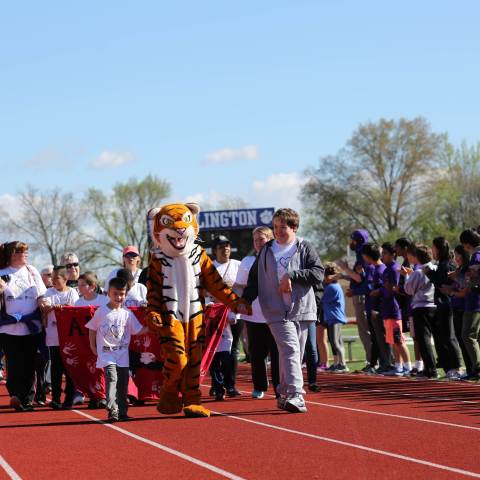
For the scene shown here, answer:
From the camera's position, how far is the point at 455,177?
222 feet

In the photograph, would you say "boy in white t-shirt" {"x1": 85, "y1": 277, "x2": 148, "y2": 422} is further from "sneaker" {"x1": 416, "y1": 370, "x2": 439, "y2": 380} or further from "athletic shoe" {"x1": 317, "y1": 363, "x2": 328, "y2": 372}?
"athletic shoe" {"x1": 317, "y1": 363, "x2": 328, "y2": 372}

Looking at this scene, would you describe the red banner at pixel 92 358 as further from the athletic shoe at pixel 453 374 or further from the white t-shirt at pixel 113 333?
the athletic shoe at pixel 453 374

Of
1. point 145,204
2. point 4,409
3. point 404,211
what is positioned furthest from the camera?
point 145,204

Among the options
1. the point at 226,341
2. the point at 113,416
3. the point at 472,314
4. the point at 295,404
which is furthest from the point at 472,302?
the point at 113,416

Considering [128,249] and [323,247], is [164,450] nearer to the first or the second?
[128,249]

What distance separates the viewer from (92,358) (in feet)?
43.2

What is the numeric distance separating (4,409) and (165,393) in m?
3.19

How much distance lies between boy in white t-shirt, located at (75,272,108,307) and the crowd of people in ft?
0.04

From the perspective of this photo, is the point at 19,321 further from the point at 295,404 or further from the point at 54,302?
the point at 295,404

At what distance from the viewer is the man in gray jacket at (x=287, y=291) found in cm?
1148

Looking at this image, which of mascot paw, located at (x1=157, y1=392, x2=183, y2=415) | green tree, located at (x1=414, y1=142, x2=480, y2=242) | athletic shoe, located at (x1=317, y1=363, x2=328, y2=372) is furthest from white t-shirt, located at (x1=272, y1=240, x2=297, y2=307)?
green tree, located at (x1=414, y1=142, x2=480, y2=242)

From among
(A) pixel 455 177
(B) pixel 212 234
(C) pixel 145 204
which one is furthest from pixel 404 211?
(B) pixel 212 234

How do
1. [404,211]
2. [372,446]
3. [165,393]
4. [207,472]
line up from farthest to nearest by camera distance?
[404,211] → [165,393] → [372,446] → [207,472]

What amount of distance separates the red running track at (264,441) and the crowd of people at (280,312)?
0.51 m
